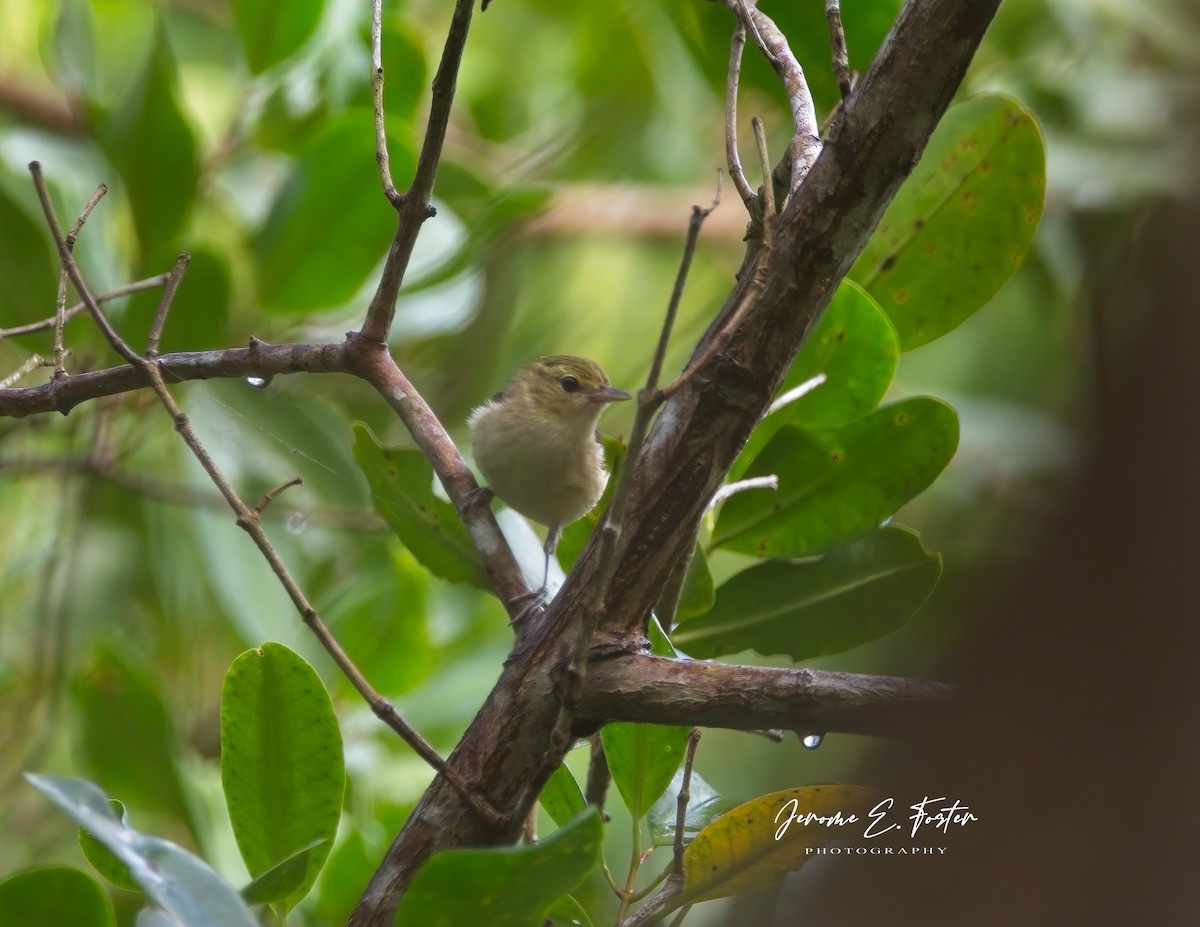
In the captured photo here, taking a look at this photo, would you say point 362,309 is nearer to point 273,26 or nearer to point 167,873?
point 273,26

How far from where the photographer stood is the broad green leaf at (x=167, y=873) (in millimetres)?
1246

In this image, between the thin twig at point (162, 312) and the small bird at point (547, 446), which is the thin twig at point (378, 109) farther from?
the small bird at point (547, 446)

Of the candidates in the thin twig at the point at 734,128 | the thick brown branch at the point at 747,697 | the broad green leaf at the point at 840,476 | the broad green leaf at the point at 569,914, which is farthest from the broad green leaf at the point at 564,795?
the thin twig at the point at 734,128

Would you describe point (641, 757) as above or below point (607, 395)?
below

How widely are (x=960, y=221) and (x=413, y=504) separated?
1017 mm

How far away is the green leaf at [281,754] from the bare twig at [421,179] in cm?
52

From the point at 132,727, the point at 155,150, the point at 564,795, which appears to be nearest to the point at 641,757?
the point at 564,795

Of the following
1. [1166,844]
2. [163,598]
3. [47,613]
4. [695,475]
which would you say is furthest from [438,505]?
[47,613]

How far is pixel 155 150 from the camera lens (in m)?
3.05

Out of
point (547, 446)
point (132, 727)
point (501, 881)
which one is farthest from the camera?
point (547, 446)

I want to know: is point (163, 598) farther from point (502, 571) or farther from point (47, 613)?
point (502, 571)

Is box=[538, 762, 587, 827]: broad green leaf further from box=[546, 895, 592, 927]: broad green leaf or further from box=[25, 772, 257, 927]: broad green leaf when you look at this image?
box=[25, 772, 257, 927]: broad green leaf

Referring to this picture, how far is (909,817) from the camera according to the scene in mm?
956

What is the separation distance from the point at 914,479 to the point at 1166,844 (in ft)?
3.91
